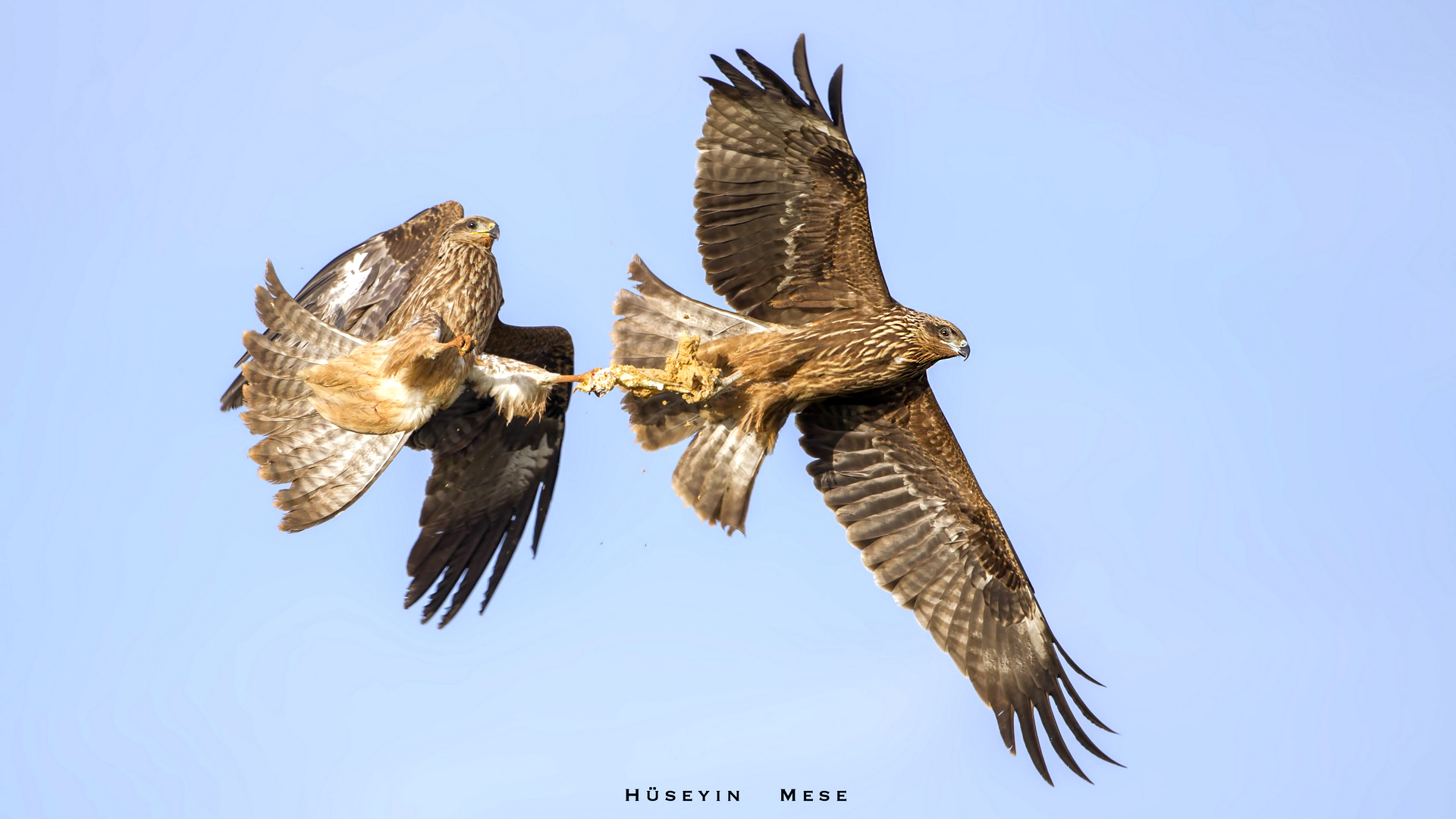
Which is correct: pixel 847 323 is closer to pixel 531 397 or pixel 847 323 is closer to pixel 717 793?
pixel 531 397

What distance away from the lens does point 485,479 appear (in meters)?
10.9

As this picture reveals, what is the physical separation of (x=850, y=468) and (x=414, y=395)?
3.34 m

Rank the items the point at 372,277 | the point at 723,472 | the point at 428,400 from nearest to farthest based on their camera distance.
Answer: the point at 428,400 → the point at 723,472 → the point at 372,277

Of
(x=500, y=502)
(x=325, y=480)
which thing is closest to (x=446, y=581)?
(x=500, y=502)

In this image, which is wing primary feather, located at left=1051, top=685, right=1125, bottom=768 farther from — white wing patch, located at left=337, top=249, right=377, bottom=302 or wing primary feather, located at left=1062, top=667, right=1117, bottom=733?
white wing patch, located at left=337, top=249, right=377, bottom=302

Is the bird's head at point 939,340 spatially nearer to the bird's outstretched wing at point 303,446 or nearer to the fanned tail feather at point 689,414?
Result: the fanned tail feather at point 689,414

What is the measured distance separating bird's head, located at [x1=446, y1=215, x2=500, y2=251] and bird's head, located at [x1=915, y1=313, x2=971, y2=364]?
9.49 ft

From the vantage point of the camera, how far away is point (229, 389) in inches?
403

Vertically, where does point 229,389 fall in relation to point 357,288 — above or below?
below

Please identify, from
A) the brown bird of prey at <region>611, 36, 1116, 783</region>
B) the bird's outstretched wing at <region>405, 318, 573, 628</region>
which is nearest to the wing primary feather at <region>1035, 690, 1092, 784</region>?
the brown bird of prey at <region>611, 36, 1116, 783</region>

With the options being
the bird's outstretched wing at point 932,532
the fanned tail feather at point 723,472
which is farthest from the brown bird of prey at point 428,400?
the bird's outstretched wing at point 932,532

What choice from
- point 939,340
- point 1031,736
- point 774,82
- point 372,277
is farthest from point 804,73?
point 1031,736

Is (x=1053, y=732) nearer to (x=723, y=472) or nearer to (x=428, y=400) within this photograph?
(x=723, y=472)

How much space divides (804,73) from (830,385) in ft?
6.62
